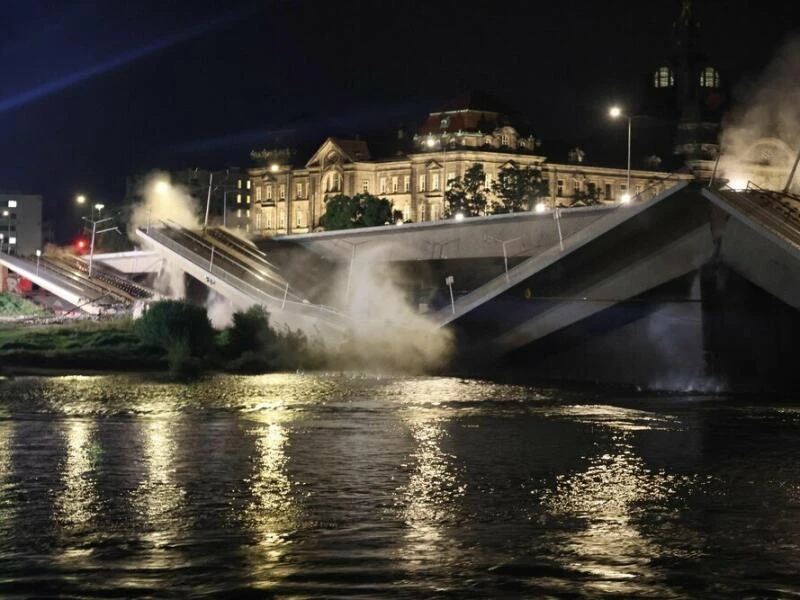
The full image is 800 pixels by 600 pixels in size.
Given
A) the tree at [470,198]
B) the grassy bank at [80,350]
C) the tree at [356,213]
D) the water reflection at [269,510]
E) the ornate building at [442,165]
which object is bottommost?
the water reflection at [269,510]

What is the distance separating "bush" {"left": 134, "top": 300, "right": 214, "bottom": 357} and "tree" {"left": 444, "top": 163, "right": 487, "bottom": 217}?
8731 centimetres

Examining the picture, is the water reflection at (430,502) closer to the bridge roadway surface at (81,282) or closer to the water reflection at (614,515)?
the water reflection at (614,515)

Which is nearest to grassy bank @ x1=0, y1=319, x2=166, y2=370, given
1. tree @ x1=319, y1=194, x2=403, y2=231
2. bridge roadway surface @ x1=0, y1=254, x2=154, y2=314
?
bridge roadway surface @ x1=0, y1=254, x2=154, y2=314

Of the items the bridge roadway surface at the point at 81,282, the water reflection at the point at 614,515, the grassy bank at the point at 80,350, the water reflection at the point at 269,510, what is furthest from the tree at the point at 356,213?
the water reflection at the point at 614,515

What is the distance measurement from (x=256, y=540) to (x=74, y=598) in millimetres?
3990

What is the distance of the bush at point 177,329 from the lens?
205 feet

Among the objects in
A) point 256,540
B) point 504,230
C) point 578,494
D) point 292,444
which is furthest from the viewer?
point 504,230

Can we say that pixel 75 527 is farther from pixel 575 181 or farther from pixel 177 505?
pixel 575 181

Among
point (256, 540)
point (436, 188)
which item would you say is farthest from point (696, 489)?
point (436, 188)

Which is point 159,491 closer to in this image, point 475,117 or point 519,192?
point 519,192

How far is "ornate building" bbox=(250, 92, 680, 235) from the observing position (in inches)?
6988

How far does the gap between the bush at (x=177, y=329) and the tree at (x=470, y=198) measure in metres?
87.3

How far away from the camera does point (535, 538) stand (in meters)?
21.1

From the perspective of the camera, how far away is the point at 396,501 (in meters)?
24.4
